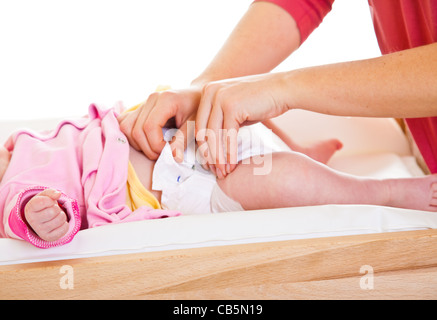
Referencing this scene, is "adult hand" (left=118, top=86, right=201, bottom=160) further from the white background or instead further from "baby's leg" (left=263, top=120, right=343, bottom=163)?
the white background

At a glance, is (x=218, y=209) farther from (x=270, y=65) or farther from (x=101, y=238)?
(x=270, y=65)

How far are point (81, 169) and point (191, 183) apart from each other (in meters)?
0.22

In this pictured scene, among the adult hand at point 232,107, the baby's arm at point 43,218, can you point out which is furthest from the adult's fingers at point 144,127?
the baby's arm at point 43,218

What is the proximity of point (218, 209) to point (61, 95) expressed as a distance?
4.31 ft

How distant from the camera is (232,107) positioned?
96 cm

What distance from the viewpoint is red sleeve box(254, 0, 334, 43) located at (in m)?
1.30

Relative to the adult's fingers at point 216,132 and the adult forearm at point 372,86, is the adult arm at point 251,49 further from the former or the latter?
the adult forearm at point 372,86

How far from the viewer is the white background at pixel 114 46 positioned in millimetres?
2178

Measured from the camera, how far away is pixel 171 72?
7.36 feet

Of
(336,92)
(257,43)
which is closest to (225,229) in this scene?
(336,92)

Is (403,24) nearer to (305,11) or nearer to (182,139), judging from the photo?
(305,11)

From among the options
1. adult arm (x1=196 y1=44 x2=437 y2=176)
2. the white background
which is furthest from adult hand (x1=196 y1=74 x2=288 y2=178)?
the white background

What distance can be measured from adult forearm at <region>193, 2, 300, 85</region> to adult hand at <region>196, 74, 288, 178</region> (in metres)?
0.27

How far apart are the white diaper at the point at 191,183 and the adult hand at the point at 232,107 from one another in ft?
0.36
